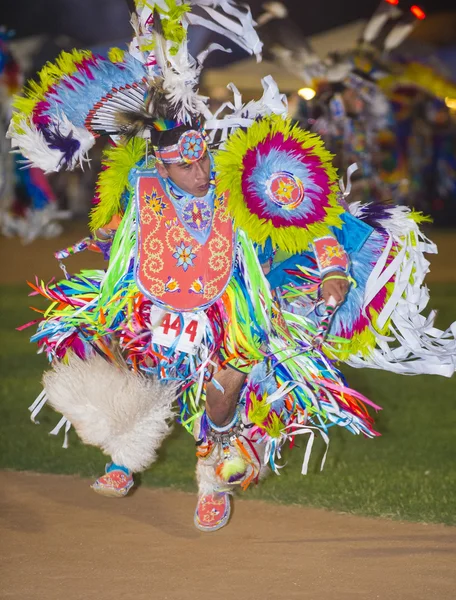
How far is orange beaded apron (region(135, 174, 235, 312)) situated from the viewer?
386 cm

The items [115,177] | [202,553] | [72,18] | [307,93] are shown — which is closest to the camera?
[202,553]

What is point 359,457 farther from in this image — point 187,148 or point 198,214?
point 187,148

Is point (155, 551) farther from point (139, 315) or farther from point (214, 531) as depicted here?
point (139, 315)

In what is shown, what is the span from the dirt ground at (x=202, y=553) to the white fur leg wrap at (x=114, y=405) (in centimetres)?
32

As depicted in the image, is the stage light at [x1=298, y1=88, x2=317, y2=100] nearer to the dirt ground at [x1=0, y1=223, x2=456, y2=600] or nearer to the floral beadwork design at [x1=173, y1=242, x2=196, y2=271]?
the dirt ground at [x1=0, y1=223, x2=456, y2=600]

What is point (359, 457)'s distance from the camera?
5.26 m

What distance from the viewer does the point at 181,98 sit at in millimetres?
3732

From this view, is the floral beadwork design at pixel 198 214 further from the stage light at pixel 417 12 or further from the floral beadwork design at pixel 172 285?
the stage light at pixel 417 12

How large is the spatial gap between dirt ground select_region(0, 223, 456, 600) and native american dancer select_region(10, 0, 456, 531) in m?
0.20

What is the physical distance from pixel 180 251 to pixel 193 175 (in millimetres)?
299

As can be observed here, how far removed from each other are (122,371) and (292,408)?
0.68 m

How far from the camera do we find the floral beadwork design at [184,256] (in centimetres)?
388

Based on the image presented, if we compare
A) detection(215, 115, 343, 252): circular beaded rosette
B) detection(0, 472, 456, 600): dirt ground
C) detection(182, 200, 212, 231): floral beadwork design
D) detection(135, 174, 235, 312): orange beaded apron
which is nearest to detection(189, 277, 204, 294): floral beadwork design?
detection(135, 174, 235, 312): orange beaded apron

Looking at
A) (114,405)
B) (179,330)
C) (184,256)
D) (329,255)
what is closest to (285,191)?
(329,255)
